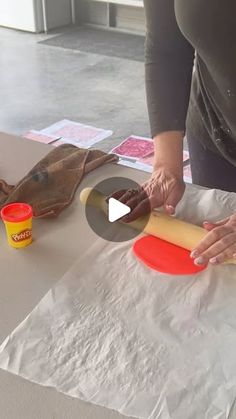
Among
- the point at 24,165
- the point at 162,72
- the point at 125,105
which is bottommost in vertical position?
the point at 125,105

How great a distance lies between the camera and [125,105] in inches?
130

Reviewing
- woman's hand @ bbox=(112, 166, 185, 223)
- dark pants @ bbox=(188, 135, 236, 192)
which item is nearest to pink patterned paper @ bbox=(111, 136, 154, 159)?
dark pants @ bbox=(188, 135, 236, 192)

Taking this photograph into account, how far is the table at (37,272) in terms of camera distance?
631mm

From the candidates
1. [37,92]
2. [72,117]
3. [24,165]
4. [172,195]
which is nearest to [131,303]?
[172,195]

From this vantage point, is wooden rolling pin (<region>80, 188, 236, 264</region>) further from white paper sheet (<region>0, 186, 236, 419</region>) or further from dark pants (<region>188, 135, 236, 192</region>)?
dark pants (<region>188, 135, 236, 192</region>)

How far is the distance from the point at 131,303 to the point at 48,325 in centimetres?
12

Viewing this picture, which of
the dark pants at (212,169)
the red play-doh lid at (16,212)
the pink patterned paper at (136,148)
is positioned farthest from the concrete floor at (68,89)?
the red play-doh lid at (16,212)

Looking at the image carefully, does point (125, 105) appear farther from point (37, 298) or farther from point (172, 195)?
point (37, 298)

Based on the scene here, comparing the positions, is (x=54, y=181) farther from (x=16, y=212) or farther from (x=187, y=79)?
(x=187, y=79)

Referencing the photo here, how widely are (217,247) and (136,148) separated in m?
1.59

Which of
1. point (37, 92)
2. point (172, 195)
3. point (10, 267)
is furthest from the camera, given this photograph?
point (37, 92)

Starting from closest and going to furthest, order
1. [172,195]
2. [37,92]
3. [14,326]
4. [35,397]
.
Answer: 1. [35,397]
2. [14,326]
3. [172,195]
4. [37,92]

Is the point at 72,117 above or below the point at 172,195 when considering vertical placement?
below
